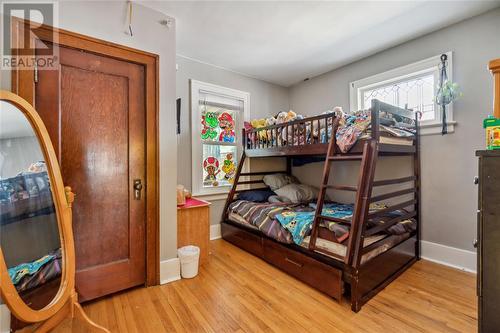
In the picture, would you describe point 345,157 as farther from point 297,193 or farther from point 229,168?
point 229,168

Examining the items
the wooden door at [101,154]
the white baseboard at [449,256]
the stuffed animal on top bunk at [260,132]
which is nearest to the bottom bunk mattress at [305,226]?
the white baseboard at [449,256]

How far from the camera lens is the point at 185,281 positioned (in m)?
2.06

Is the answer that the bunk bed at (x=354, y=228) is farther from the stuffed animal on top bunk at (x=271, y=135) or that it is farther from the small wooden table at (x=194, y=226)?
the small wooden table at (x=194, y=226)

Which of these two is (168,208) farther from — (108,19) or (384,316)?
(384,316)

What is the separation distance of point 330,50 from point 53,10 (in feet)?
8.93

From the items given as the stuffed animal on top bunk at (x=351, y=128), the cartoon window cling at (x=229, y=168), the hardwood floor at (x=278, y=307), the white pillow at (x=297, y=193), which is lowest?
the hardwood floor at (x=278, y=307)

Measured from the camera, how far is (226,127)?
135 inches

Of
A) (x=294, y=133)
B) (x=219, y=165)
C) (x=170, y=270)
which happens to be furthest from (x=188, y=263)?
(x=294, y=133)

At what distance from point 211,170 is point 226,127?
2.33 feet

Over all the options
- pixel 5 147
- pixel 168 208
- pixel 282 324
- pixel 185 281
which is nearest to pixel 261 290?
pixel 282 324

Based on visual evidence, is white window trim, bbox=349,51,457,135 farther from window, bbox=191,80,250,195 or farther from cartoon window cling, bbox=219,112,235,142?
cartoon window cling, bbox=219,112,235,142

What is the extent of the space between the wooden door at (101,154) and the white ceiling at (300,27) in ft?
2.67

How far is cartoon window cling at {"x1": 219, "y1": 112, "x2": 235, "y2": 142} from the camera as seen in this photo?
337cm

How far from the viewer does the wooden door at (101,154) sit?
165 centimetres
